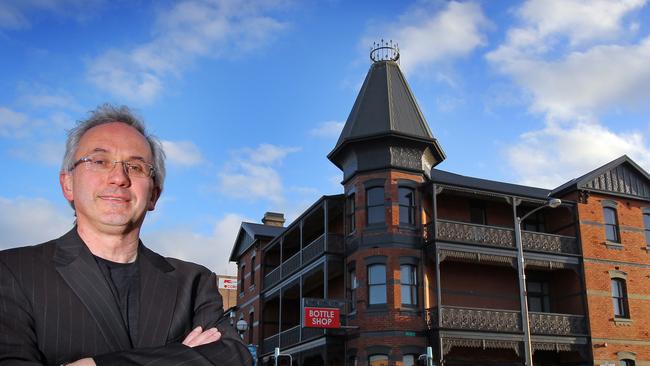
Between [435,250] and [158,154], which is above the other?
[435,250]

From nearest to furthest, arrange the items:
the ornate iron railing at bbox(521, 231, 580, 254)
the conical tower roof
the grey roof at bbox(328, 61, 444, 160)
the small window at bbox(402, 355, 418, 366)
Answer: the small window at bbox(402, 355, 418, 366) → the conical tower roof → the grey roof at bbox(328, 61, 444, 160) → the ornate iron railing at bbox(521, 231, 580, 254)

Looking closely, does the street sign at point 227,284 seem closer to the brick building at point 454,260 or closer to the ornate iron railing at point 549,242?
the brick building at point 454,260

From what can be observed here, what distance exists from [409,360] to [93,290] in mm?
25152

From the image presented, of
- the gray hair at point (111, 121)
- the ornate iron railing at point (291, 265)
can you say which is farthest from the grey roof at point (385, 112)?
the gray hair at point (111, 121)

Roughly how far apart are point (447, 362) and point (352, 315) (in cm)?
437

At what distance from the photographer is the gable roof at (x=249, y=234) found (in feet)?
133

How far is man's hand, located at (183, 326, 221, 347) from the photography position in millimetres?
1851

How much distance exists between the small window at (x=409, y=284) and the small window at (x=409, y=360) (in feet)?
6.51

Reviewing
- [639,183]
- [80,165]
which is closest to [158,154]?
[80,165]

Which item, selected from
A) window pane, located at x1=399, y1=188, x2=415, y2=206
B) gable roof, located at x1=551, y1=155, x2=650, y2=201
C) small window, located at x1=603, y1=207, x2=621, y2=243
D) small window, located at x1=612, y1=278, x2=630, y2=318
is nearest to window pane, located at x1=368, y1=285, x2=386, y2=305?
window pane, located at x1=399, y1=188, x2=415, y2=206

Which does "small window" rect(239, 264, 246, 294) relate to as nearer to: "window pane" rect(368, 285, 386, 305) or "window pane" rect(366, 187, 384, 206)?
"window pane" rect(366, 187, 384, 206)

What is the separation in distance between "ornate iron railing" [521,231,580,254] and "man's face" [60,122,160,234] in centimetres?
2832

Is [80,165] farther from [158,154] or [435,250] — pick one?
[435,250]

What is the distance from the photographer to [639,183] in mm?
32031
